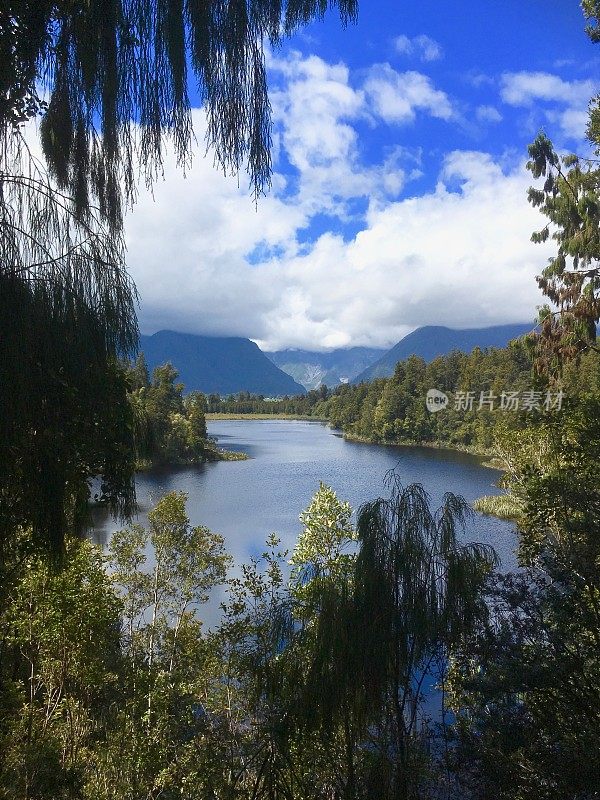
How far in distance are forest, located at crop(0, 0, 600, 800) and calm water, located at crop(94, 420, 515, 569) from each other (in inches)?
119

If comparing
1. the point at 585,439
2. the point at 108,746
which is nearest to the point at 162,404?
the point at 108,746

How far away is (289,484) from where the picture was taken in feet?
61.5

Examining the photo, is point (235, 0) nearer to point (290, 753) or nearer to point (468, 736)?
point (468, 736)

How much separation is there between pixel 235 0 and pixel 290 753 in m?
3.77

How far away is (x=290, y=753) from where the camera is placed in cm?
350

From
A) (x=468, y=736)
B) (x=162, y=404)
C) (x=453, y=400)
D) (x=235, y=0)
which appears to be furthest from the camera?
(x=453, y=400)

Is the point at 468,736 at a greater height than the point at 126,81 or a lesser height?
lesser

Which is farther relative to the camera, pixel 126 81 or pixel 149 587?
pixel 149 587

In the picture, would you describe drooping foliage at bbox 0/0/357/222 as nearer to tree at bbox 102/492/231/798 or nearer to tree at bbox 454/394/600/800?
tree at bbox 454/394/600/800

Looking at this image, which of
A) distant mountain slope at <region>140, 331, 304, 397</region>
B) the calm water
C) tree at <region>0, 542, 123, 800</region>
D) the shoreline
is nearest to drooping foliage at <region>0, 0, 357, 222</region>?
tree at <region>0, 542, 123, 800</region>

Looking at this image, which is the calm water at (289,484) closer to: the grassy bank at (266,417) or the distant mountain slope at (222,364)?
the grassy bank at (266,417)

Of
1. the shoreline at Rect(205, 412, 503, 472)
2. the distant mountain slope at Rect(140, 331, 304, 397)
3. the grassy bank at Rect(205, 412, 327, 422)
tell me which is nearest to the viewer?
the shoreline at Rect(205, 412, 503, 472)

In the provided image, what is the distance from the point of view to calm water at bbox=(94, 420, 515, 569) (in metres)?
12.1

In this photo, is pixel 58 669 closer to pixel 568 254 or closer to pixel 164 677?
pixel 164 677
